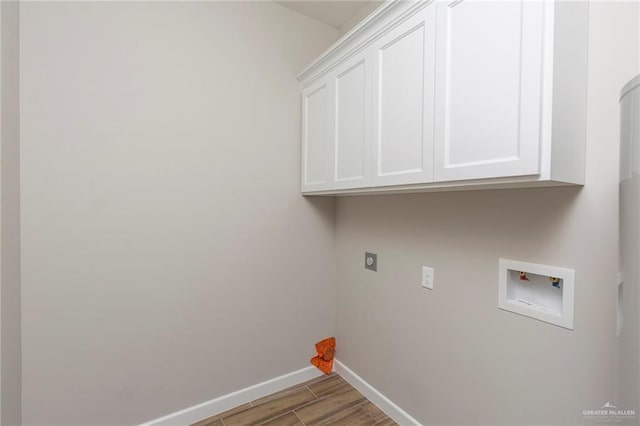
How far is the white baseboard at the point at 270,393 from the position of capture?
171 cm

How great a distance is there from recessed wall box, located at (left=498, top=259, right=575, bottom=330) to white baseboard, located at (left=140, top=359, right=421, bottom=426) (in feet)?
3.17

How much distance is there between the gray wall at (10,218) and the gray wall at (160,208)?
43mm

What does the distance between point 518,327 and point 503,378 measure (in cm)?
25

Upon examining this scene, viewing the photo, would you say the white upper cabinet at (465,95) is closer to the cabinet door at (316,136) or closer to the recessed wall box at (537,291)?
the cabinet door at (316,136)

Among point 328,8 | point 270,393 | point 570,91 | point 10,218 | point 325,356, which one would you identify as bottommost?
point 270,393

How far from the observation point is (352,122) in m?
1.60

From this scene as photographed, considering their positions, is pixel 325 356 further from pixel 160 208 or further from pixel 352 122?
pixel 352 122

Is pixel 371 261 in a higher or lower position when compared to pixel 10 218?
lower

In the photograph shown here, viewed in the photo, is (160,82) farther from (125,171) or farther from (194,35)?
(125,171)

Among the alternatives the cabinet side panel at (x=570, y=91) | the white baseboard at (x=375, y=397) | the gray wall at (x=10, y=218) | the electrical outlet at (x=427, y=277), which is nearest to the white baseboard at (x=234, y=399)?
the white baseboard at (x=375, y=397)

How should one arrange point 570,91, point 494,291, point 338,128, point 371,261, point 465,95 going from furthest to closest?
point 371,261, point 338,128, point 494,291, point 465,95, point 570,91

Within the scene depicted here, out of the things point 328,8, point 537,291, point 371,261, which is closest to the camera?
point 537,291

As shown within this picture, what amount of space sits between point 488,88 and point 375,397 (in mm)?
1909

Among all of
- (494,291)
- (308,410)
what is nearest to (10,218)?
(308,410)
